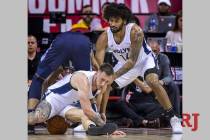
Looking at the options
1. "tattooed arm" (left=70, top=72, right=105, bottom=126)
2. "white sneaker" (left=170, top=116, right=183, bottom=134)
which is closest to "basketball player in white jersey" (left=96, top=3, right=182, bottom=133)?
"white sneaker" (left=170, top=116, right=183, bottom=134)

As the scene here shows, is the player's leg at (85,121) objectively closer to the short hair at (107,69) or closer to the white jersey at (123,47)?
the short hair at (107,69)

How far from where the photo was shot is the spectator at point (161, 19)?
23.5ft

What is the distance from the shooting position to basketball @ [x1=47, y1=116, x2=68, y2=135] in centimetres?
689

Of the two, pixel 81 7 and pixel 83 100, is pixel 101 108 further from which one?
pixel 81 7

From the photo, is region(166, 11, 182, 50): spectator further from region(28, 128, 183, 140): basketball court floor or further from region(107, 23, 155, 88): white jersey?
region(28, 128, 183, 140): basketball court floor

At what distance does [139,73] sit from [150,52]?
20 cm

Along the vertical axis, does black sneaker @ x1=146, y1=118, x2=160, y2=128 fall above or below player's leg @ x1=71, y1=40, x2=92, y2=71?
below

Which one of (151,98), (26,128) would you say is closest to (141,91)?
(151,98)

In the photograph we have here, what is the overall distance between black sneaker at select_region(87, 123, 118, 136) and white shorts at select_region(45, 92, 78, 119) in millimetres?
286

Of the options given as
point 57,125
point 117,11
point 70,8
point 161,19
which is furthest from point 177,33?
point 57,125

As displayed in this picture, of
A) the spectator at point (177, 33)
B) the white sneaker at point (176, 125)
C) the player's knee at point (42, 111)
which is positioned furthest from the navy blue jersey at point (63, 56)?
the white sneaker at point (176, 125)

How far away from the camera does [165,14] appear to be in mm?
7176

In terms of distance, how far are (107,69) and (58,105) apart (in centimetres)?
51

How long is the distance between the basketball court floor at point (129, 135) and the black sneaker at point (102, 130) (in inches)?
2.3
